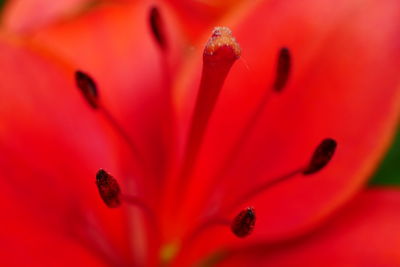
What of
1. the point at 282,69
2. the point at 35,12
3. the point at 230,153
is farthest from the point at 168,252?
the point at 35,12

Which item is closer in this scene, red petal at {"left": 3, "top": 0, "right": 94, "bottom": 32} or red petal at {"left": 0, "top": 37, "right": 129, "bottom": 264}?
red petal at {"left": 0, "top": 37, "right": 129, "bottom": 264}

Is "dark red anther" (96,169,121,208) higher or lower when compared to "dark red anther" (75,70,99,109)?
lower

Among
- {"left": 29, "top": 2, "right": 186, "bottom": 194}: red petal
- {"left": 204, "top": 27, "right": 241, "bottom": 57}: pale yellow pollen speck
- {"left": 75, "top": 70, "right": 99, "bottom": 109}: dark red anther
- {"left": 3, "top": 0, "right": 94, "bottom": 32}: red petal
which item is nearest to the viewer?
{"left": 204, "top": 27, "right": 241, "bottom": 57}: pale yellow pollen speck

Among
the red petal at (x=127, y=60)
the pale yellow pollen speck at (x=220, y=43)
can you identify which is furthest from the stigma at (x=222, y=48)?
the red petal at (x=127, y=60)

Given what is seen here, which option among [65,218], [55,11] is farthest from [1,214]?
[55,11]

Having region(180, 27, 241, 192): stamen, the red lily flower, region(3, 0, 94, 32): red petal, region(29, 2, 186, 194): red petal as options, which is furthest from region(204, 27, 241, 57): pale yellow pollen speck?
region(3, 0, 94, 32): red petal

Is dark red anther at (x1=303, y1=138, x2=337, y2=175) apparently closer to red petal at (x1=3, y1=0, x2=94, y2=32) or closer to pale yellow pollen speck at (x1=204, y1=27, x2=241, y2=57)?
pale yellow pollen speck at (x1=204, y1=27, x2=241, y2=57)
